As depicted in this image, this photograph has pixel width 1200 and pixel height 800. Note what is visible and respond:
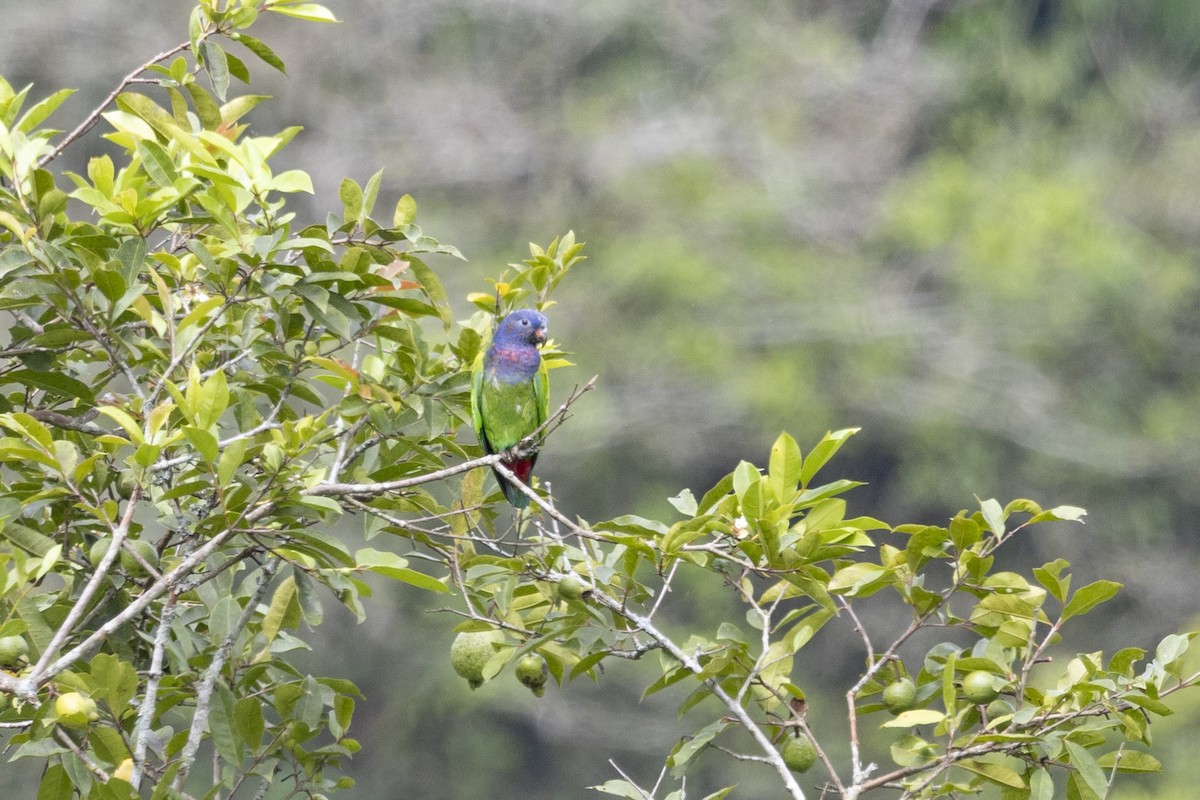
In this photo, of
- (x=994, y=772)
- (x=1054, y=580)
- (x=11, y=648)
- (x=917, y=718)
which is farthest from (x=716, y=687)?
(x=11, y=648)

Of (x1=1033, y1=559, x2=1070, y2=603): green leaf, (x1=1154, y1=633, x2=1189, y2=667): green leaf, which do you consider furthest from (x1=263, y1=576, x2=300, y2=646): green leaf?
(x1=1154, y1=633, x2=1189, y2=667): green leaf

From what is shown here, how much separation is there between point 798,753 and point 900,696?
18 cm

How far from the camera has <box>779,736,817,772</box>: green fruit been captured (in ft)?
6.68

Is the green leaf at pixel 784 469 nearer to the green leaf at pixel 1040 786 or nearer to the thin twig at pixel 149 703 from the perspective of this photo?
the green leaf at pixel 1040 786

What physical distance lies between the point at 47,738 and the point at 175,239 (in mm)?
975

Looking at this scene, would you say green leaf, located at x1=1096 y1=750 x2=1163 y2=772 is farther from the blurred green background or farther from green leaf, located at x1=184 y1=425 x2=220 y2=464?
the blurred green background

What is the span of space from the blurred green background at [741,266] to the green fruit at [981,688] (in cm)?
1079

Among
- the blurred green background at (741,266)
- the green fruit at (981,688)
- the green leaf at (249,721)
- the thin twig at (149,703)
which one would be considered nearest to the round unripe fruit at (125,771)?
the thin twig at (149,703)

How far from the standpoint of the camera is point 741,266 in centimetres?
1396

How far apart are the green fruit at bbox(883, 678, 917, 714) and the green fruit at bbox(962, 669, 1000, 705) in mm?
80

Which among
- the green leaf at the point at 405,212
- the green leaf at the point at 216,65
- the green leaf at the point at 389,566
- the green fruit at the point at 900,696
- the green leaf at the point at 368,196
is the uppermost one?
the green leaf at the point at 216,65

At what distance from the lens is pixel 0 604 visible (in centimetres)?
188

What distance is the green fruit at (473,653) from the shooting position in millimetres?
2262

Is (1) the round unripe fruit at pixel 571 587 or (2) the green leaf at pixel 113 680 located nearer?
(2) the green leaf at pixel 113 680
